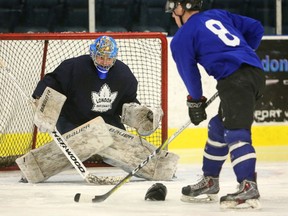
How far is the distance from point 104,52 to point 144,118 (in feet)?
1.47

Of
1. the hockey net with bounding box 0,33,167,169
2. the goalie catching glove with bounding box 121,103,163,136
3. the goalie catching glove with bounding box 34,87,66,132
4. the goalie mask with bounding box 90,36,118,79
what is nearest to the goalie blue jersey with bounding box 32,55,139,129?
the goalie mask with bounding box 90,36,118,79

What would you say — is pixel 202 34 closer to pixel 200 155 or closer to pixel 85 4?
pixel 200 155

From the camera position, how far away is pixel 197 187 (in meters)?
3.29

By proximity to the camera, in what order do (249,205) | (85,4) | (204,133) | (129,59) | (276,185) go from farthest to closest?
1. (85,4)
2. (204,133)
3. (129,59)
4. (276,185)
5. (249,205)

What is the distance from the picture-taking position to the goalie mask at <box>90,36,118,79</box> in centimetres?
423

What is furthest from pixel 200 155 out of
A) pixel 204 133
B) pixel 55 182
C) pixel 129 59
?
pixel 55 182

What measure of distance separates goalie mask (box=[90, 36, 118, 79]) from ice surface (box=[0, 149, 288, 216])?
0.62 meters

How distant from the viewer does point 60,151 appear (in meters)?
4.09

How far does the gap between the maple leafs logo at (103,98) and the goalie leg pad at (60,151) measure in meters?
0.40

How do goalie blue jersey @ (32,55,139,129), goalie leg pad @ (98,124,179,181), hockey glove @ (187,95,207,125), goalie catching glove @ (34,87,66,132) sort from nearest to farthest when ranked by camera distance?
1. hockey glove @ (187,95,207,125)
2. goalie catching glove @ (34,87,66,132)
3. goalie leg pad @ (98,124,179,181)
4. goalie blue jersey @ (32,55,139,129)

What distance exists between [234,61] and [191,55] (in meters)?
0.16

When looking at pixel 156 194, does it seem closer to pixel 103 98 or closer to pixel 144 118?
pixel 144 118

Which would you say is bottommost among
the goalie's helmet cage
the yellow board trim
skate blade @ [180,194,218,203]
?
the yellow board trim

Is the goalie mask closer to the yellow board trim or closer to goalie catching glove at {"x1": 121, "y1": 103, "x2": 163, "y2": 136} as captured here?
goalie catching glove at {"x1": 121, "y1": 103, "x2": 163, "y2": 136}
